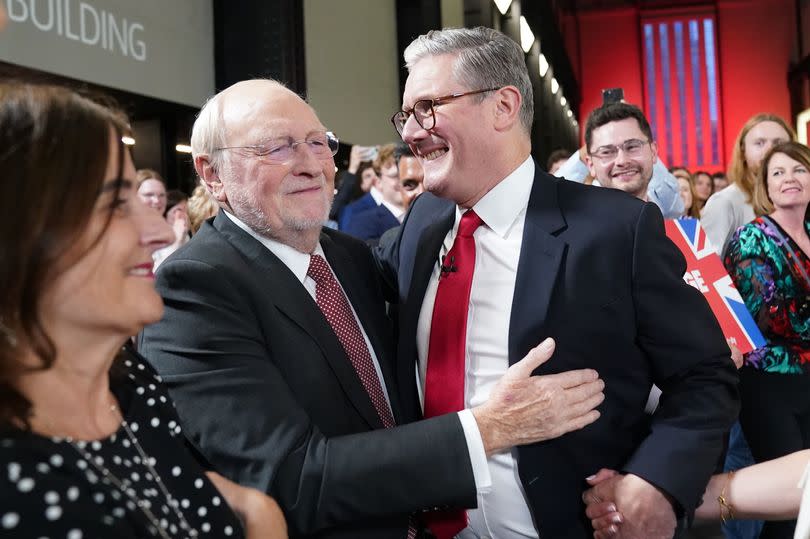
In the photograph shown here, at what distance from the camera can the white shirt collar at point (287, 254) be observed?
1.78m

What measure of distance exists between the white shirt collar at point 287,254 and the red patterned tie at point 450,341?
0.30 metres

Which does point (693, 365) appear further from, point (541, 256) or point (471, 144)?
point (471, 144)

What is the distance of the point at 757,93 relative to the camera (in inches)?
838

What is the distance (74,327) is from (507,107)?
3.97 feet

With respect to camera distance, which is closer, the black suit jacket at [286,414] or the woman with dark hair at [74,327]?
the woman with dark hair at [74,327]

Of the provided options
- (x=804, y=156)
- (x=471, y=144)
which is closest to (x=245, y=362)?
(x=471, y=144)

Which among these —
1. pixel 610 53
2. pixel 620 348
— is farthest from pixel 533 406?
pixel 610 53

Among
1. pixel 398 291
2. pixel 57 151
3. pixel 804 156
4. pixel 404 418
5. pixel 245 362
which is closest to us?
pixel 57 151

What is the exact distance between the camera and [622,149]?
3064 mm

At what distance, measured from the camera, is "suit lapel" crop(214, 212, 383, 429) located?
1646 millimetres

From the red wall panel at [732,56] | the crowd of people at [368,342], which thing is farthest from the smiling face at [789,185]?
the red wall panel at [732,56]

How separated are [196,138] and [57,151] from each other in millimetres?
903

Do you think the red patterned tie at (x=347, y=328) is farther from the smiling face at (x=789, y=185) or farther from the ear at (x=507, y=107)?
the smiling face at (x=789, y=185)

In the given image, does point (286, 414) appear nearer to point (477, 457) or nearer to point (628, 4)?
point (477, 457)
